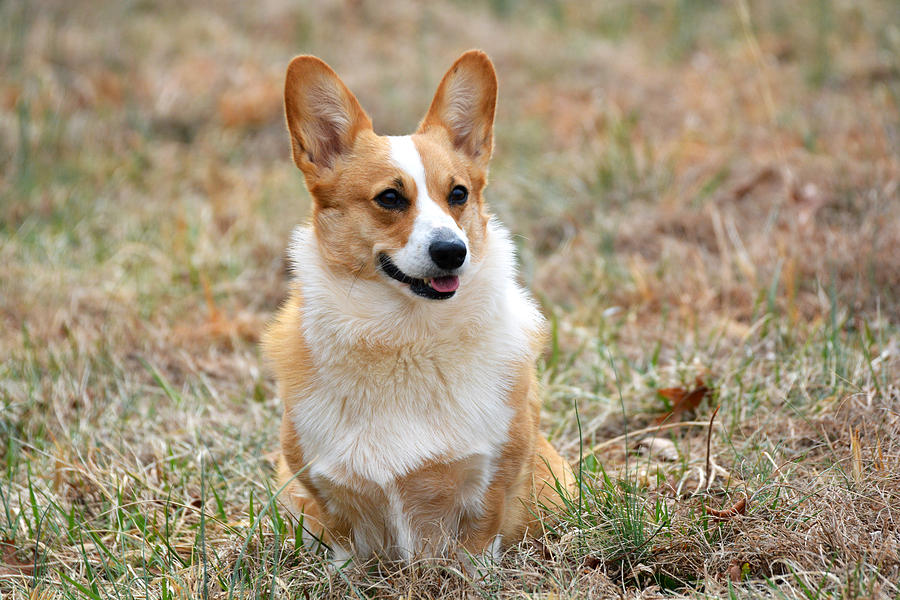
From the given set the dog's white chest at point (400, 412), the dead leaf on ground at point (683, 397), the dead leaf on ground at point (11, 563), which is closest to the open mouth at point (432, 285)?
the dog's white chest at point (400, 412)

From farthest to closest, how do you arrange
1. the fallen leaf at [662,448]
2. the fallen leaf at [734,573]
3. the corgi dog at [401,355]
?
the fallen leaf at [662,448]
the corgi dog at [401,355]
the fallen leaf at [734,573]

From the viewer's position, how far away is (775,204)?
462cm

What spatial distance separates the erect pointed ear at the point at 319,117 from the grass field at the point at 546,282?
1060 millimetres

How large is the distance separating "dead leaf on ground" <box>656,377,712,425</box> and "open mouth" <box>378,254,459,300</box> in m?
1.28

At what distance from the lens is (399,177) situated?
243 cm

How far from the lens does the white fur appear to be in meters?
2.27

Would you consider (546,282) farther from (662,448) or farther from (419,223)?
(419,223)

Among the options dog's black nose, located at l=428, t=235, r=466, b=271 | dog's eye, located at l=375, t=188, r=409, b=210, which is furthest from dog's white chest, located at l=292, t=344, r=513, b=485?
dog's eye, located at l=375, t=188, r=409, b=210

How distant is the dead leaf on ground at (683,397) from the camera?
3.24m

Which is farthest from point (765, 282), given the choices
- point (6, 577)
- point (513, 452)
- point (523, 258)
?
point (6, 577)

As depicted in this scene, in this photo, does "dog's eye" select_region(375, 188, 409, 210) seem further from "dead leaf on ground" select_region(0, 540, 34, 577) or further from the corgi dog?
"dead leaf on ground" select_region(0, 540, 34, 577)

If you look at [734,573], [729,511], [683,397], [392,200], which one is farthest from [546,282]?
[734,573]

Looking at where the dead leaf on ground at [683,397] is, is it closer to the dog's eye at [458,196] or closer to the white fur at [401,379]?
the white fur at [401,379]

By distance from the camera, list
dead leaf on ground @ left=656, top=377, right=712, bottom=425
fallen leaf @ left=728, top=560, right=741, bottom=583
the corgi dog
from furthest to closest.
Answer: dead leaf on ground @ left=656, top=377, right=712, bottom=425 < the corgi dog < fallen leaf @ left=728, top=560, right=741, bottom=583
